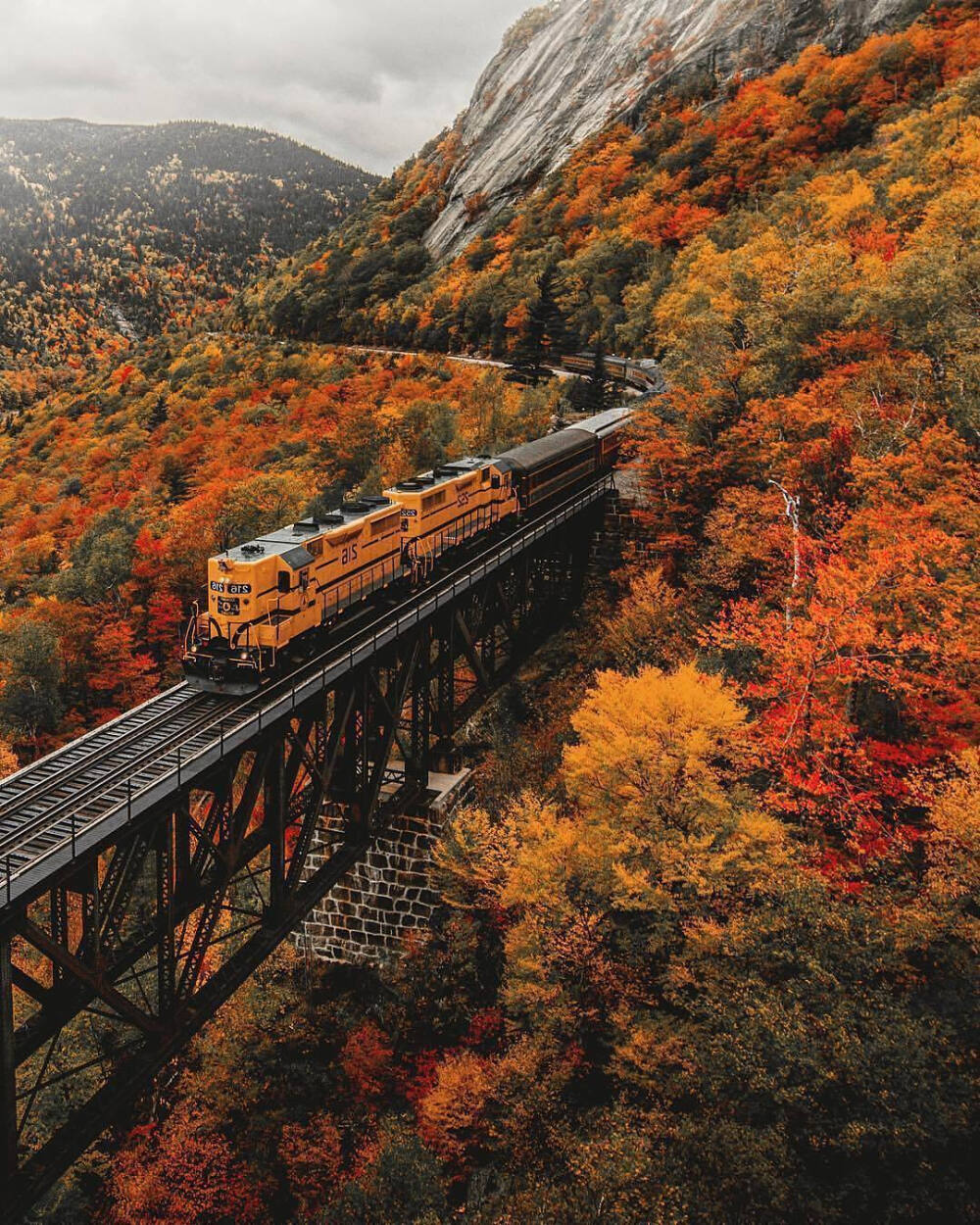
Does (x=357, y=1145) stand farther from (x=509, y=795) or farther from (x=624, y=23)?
(x=624, y=23)

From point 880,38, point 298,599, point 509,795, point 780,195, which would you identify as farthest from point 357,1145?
point 880,38

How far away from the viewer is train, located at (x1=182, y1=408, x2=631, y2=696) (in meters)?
21.6

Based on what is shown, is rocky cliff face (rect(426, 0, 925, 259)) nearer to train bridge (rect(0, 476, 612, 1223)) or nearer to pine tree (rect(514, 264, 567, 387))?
pine tree (rect(514, 264, 567, 387))

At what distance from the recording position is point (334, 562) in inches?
988

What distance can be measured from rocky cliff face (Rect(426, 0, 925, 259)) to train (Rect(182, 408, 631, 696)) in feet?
301

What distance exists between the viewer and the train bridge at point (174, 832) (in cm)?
1435

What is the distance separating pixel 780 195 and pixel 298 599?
225ft

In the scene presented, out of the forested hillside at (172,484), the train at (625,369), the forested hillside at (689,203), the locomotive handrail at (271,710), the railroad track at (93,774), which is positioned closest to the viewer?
the locomotive handrail at (271,710)

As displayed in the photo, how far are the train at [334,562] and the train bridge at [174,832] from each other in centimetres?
83

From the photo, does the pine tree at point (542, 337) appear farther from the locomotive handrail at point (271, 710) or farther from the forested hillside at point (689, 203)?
the locomotive handrail at point (271, 710)

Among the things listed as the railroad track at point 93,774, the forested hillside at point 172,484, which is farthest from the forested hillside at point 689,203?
the railroad track at point 93,774

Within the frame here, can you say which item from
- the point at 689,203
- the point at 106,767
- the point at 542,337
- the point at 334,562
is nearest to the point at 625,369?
the point at 542,337

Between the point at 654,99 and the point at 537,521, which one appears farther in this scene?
Result: the point at 654,99

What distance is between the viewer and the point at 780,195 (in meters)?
71.5
